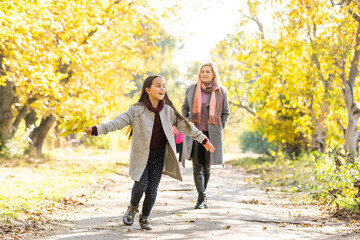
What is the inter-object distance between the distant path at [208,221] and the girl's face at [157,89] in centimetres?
160

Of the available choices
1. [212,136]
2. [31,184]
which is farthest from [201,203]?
[31,184]

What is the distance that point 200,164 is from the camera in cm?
790

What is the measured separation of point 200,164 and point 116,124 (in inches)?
96.9

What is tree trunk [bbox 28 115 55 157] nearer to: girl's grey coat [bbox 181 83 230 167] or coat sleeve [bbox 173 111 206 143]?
girl's grey coat [bbox 181 83 230 167]

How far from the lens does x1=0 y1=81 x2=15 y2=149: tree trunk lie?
1664 cm

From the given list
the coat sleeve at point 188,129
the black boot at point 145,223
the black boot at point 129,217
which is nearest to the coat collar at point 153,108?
the coat sleeve at point 188,129

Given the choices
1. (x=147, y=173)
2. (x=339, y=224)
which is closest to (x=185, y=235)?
(x=147, y=173)

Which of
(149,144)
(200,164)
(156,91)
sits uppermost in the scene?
(156,91)

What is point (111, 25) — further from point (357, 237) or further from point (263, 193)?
point (357, 237)

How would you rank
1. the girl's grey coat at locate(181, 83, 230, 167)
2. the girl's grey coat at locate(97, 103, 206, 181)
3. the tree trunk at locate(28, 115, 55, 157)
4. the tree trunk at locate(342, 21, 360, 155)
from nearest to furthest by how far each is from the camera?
the girl's grey coat at locate(97, 103, 206, 181), the girl's grey coat at locate(181, 83, 230, 167), the tree trunk at locate(342, 21, 360, 155), the tree trunk at locate(28, 115, 55, 157)

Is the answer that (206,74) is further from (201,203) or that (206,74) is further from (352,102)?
(352,102)

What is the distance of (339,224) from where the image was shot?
670cm

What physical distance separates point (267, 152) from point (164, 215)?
17.0m

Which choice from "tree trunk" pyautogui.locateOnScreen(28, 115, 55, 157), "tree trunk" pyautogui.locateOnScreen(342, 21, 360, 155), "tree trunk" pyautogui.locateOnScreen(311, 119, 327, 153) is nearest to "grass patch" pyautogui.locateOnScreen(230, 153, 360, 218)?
"tree trunk" pyautogui.locateOnScreen(311, 119, 327, 153)
